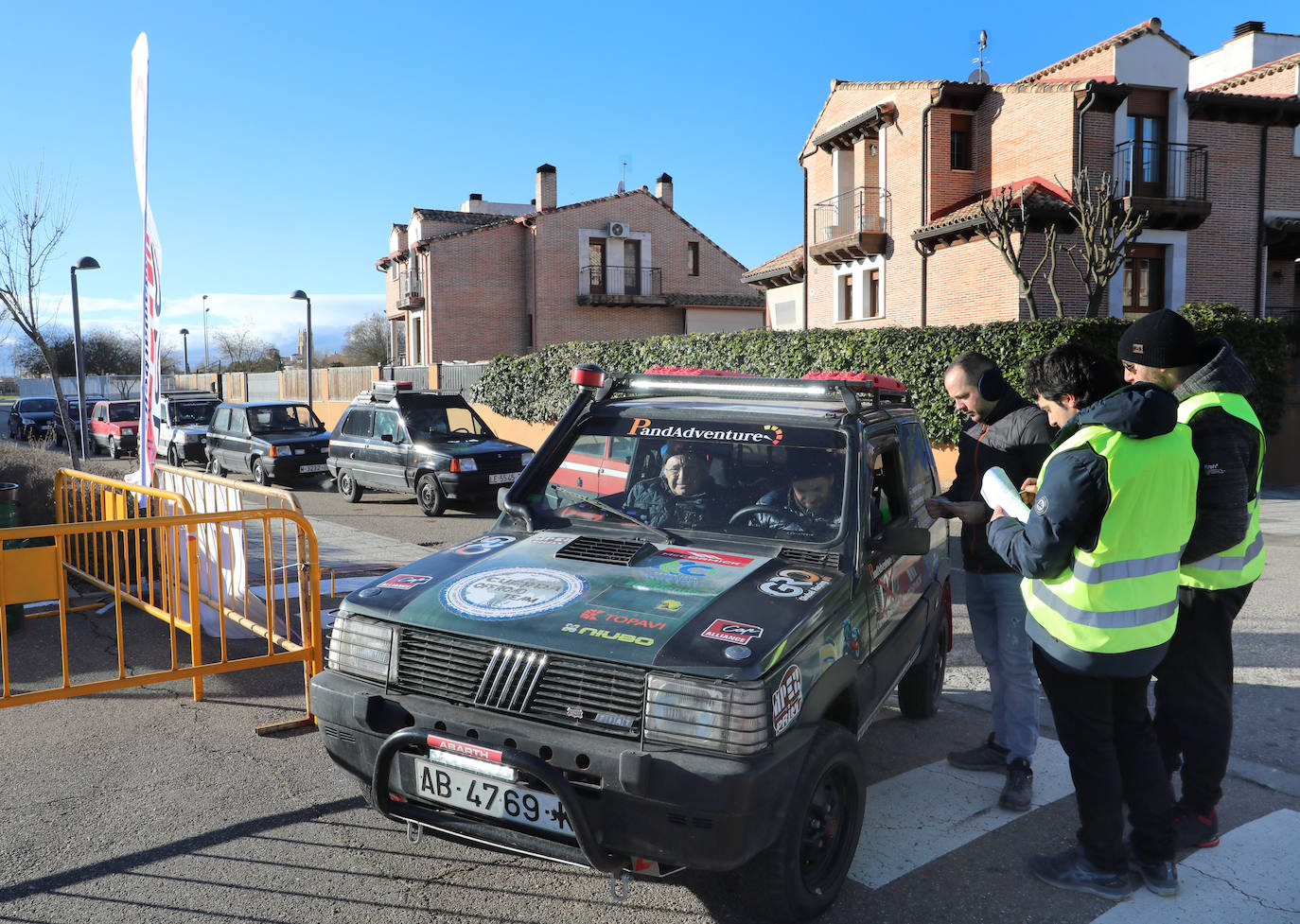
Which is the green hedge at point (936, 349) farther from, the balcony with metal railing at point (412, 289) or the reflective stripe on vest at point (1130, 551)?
the balcony with metal railing at point (412, 289)

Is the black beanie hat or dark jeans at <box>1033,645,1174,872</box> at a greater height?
the black beanie hat

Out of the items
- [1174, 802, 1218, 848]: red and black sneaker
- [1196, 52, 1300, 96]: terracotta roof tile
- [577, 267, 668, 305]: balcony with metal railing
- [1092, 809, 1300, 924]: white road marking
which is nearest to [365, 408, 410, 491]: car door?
[1174, 802, 1218, 848]: red and black sneaker

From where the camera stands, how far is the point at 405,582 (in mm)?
3510

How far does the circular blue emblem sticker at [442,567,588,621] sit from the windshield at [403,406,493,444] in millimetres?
10985

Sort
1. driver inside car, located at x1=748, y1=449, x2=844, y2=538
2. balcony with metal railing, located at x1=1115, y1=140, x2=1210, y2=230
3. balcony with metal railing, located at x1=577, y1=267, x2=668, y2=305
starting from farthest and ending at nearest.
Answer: balcony with metal railing, located at x1=577, y1=267, x2=668, y2=305
balcony with metal railing, located at x1=1115, y1=140, x2=1210, y2=230
driver inside car, located at x1=748, y1=449, x2=844, y2=538

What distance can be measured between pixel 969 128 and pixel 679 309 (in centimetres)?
1898

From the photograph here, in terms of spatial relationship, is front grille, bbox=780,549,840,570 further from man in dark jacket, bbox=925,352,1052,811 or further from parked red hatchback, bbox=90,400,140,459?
parked red hatchback, bbox=90,400,140,459

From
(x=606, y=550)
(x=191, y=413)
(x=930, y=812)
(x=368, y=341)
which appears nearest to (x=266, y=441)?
(x=191, y=413)

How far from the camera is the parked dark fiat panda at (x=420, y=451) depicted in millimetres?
13414

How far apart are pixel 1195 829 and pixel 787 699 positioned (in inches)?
78.8

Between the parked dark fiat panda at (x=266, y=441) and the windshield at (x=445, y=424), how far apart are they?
3.90m

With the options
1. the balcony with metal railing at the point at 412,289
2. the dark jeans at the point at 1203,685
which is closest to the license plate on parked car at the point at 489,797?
the dark jeans at the point at 1203,685

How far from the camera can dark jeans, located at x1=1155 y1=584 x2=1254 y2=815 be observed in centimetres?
360

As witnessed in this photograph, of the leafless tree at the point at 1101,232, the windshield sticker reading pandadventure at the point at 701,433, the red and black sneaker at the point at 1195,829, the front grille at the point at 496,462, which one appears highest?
the leafless tree at the point at 1101,232
